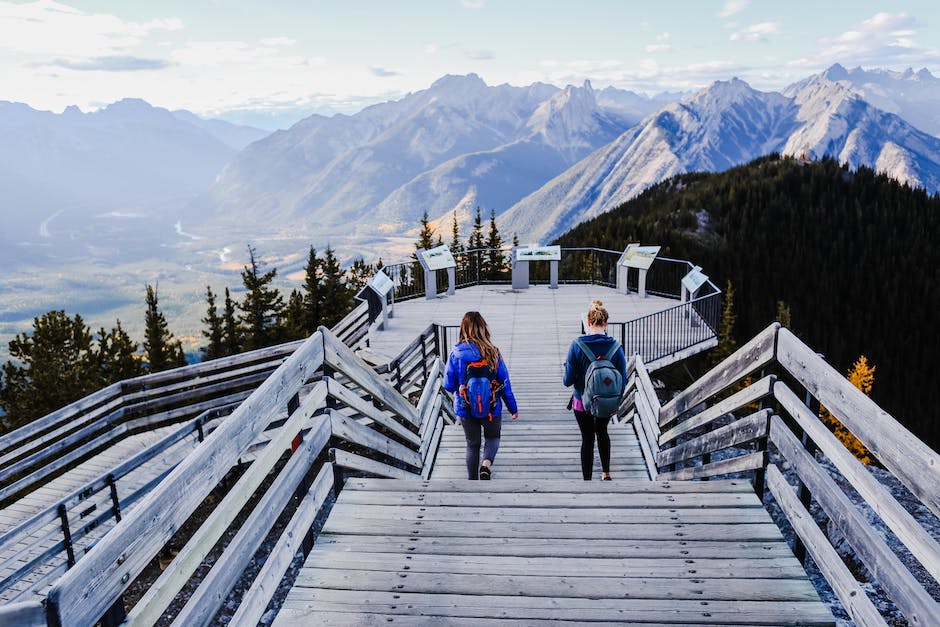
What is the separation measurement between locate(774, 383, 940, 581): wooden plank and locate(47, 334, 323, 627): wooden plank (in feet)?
8.00

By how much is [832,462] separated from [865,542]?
861mm

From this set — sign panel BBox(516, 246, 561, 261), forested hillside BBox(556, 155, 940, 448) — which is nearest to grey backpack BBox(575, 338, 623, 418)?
sign panel BBox(516, 246, 561, 261)

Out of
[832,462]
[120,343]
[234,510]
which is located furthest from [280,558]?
[120,343]

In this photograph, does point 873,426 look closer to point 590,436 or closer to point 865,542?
point 865,542

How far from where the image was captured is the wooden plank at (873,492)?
2.11 m

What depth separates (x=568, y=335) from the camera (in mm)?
15164

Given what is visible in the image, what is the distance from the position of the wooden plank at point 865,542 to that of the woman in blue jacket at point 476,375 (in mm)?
2626

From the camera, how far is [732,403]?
4277 millimetres

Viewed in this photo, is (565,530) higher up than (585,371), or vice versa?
(585,371)

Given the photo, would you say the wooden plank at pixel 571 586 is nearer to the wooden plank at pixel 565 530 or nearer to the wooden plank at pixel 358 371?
the wooden plank at pixel 565 530

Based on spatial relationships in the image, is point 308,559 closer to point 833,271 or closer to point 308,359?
point 308,359

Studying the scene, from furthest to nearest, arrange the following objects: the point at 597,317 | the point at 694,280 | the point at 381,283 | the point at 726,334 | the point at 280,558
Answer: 1. the point at 726,334
2. the point at 381,283
3. the point at 694,280
4. the point at 597,317
5. the point at 280,558

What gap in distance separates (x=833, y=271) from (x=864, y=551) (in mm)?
66491

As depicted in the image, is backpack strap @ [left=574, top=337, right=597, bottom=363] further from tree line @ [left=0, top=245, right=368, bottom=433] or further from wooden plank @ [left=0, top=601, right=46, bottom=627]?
tree line @ [left=0, top=245, right=368, bottom=433]
